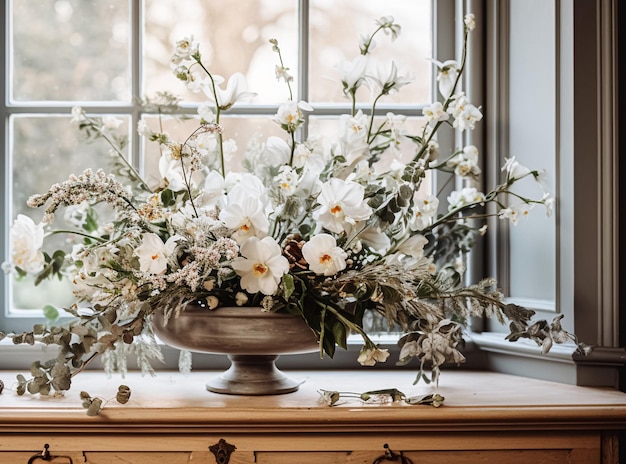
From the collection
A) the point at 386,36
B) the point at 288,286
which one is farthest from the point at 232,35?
the point at 288,286

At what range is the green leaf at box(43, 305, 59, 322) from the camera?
6.02ft

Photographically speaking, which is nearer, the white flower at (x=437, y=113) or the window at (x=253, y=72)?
the white flower at (x=437, y=113)

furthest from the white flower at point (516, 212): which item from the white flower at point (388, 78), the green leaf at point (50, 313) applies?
the green leaf at point (50, 313)

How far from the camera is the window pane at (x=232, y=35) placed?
1905mm

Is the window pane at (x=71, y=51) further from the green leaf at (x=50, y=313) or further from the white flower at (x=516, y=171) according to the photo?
the white flower at (x=516, y=171)

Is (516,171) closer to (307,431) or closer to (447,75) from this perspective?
(447,75)

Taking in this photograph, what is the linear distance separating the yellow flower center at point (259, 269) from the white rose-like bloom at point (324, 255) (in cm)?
8

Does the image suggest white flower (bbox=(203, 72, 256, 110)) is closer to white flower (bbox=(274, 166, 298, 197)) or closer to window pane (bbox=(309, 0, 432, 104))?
white flower (bbox=(274, 166, 298, 197))

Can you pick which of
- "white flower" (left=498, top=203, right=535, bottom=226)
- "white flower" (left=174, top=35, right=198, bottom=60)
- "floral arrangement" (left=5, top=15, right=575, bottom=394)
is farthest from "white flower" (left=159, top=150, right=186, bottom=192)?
"white flower" (left=498, top=203, right=535, bottom=226)

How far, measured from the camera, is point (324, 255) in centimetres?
125

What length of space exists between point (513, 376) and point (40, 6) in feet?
5.12

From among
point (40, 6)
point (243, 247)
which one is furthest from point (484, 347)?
point (40, 6)

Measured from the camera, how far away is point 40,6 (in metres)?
1.90

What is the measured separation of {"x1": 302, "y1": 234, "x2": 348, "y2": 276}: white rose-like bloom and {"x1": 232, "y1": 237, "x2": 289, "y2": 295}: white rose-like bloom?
1.9 inches
